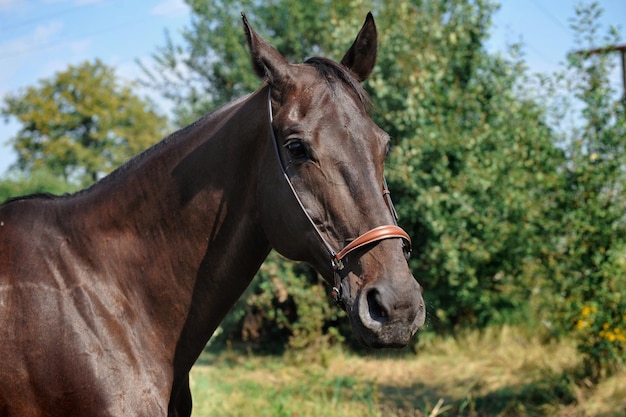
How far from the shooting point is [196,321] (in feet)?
8.33

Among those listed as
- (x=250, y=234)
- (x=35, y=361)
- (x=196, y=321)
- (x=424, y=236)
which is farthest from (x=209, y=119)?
(x=424, y=236)

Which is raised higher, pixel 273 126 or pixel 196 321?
pixel 273 126

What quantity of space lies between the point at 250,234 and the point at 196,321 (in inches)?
17.7

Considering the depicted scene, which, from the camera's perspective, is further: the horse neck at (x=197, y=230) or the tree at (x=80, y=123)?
the tree at (x=80, y=123)

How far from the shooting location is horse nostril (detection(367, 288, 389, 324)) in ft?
6.55

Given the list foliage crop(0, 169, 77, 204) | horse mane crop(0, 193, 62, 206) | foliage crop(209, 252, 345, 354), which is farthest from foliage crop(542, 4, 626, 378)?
foliage crop(0, 169, 77, 204)

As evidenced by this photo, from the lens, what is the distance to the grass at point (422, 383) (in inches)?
235

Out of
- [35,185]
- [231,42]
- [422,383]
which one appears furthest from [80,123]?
[422,383]

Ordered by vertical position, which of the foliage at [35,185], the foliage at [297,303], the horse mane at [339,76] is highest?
the foliage at [35,185]

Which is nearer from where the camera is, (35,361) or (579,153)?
(35,361)

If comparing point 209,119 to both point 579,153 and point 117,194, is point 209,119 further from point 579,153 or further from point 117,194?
point 579,153

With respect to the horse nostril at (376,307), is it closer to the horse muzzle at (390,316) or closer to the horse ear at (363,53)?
the horse muzzle at (390,316)

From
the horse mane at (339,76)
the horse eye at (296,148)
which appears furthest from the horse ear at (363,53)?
the horse eye at (296,148)

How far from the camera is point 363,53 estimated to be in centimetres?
278
